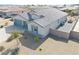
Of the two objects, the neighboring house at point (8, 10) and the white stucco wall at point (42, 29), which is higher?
the neighboring house at point (8, 10)

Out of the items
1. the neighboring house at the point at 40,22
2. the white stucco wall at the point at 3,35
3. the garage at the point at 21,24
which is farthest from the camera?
the garage at the point at 21,24

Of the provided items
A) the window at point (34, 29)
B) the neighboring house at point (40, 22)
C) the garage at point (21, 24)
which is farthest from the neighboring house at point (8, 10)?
the window at point (34, 29)

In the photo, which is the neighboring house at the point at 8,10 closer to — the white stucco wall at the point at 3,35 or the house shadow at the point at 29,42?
the white stucco wall at the point at 3,35

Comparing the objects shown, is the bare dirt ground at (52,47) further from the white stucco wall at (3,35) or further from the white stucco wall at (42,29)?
the white stucco wall at (42,29)

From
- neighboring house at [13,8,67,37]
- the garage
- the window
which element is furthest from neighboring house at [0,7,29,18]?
the window

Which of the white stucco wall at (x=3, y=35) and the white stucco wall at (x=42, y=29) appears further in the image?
the white stucco wall at (x=42, y=29)

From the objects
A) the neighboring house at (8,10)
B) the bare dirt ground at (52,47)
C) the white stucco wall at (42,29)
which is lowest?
the bare dirt ground at (52,47)

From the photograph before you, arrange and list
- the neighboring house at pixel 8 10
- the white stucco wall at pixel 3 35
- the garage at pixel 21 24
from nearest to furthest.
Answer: the neighboring house at pixel 8 10
the white stucco wall at pixel 3 35
the garage at pixel 21 24
